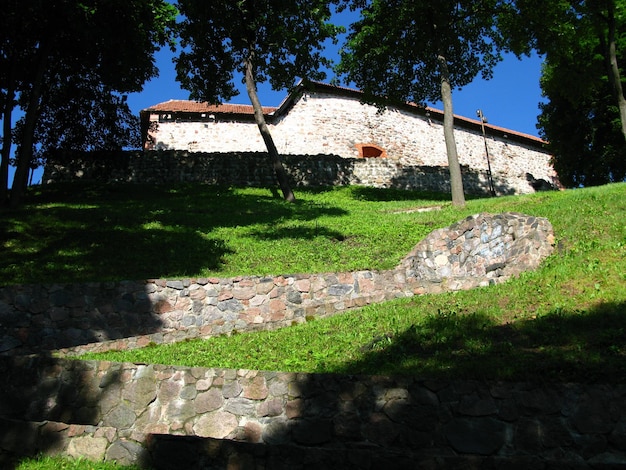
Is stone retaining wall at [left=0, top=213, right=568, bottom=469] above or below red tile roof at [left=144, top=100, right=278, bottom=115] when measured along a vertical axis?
below

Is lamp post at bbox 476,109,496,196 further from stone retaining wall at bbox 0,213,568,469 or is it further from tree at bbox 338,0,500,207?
stone retaining wall at bbox 0,213,568,469

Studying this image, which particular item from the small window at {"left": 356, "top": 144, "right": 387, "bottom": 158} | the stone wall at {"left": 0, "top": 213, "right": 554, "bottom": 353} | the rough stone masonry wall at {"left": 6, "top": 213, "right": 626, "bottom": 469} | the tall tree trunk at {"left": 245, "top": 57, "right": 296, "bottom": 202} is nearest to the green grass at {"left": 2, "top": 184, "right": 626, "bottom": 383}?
the rough stone masonry wall at {"left": 6, "top": 213, "right": 626, "bottom": 469}

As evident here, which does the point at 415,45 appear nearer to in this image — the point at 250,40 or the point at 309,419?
the point at 250,40

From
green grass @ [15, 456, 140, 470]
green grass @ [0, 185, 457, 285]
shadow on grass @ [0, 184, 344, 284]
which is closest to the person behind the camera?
green grass @ [15, 456, 140, 470]

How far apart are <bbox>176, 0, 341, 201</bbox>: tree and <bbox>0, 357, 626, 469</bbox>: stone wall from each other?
48.6 ft

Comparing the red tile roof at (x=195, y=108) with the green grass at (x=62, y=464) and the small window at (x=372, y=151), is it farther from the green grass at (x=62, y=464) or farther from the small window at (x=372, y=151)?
the green grass at (x=62, y=464)

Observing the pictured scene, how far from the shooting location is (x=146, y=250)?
12656mm

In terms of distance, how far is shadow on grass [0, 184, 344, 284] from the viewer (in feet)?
37.2

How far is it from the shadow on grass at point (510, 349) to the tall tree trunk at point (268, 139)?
1389 centimetres

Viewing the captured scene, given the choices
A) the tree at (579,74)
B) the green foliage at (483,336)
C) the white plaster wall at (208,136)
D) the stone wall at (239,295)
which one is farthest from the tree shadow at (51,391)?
the white plaster wall at (208,136)

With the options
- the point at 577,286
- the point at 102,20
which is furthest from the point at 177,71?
the point at 577,286

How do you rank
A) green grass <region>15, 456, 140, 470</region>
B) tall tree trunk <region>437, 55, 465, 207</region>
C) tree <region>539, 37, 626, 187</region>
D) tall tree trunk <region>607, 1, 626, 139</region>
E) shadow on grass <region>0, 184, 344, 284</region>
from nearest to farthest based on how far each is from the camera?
green grass <region>15, 456, 140, 470</region>, shadow on grass <region>0, 184, 344, 284</region>, tall tree trunk <region>437, 55, 465, 207</region>, tall tree trunk <region>607, 1, 626, 139</region>, tree <region>539, 37, 626, 187</region>

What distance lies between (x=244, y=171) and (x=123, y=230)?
1103 cm

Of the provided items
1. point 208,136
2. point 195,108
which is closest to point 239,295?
point 208,136
